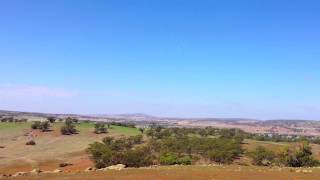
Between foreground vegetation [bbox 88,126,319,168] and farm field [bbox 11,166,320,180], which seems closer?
farm field [bbox 11,166,320,180]

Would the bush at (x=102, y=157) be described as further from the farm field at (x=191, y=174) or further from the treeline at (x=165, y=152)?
the farm field at (x=191, y=174)

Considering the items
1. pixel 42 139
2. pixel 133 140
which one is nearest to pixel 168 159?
pixel 133 140

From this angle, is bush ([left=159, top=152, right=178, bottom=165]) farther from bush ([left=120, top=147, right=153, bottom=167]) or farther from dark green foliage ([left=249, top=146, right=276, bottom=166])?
dark green foliage ([left=249, top=146, right=276, bottom=166])

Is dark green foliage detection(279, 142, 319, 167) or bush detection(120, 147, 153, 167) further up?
dark green foliage detection(279, 142, 319, 167)

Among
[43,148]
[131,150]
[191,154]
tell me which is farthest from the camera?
[43,148]

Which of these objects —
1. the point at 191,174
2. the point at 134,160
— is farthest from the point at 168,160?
the point at 191,174

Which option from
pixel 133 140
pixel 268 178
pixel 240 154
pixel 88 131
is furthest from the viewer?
pixel 88 131

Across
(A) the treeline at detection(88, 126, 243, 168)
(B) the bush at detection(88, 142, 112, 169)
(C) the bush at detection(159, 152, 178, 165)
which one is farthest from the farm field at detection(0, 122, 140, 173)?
(C) the bush at detection(159, 152, 178, 165)

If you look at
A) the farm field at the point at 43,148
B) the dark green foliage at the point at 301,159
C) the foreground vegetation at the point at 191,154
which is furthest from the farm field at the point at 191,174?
the farm field at the point at 43,148

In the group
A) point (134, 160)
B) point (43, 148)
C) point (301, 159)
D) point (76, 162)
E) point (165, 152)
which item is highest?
point (301, 159)

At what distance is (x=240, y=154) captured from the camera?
4272 inches

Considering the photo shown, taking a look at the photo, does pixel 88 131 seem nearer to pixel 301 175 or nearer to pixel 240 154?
pixel 240 154

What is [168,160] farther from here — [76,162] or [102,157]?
[76,162]

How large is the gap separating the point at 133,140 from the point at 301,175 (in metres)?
92.5
